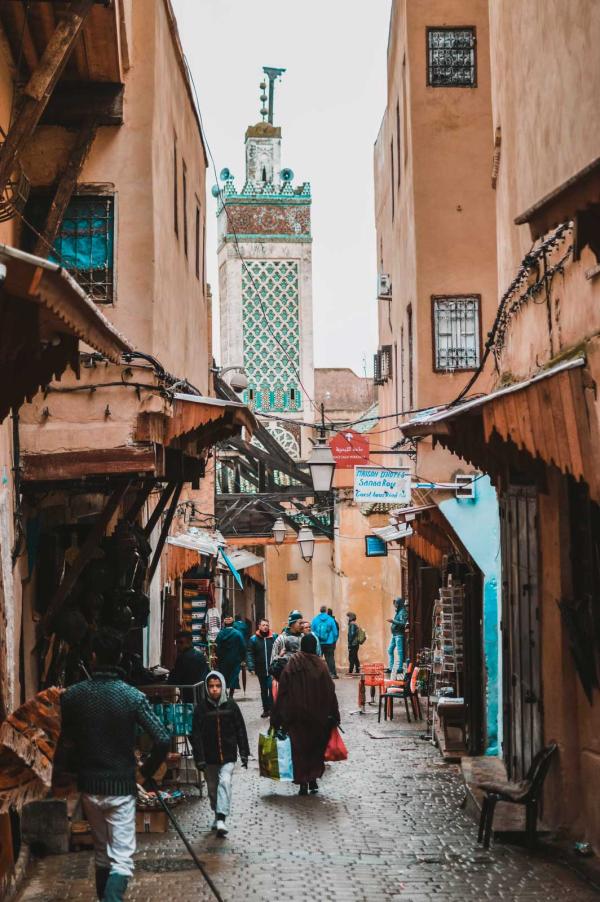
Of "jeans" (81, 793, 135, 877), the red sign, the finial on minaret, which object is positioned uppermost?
the finial on minaret

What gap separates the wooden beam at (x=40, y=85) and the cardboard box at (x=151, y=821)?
16.6ft

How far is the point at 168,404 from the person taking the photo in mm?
12375

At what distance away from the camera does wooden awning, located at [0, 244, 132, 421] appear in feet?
18.1

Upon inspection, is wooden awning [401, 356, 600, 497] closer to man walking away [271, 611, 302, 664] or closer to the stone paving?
the stone paving

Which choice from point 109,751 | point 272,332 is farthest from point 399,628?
point 109,751

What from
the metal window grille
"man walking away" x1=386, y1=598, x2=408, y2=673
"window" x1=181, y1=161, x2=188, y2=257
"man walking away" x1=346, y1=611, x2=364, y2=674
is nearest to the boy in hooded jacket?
the metal window grille

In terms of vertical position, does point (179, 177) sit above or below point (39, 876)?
above

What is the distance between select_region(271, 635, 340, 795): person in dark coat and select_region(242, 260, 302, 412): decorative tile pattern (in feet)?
83.8

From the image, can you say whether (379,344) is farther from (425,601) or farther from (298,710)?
(298,710)

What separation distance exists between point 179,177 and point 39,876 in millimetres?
8985

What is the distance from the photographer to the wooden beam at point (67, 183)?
12188 mm

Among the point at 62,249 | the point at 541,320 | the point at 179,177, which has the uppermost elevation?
the point at 179,177

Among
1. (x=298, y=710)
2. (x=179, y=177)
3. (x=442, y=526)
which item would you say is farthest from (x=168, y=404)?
(x=442, y=526)

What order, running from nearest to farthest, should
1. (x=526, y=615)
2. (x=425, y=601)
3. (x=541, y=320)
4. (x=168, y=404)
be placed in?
(x=541, y=320) < (x=526, y=615) < (x=168, y=404) < (x=425, y=601)
